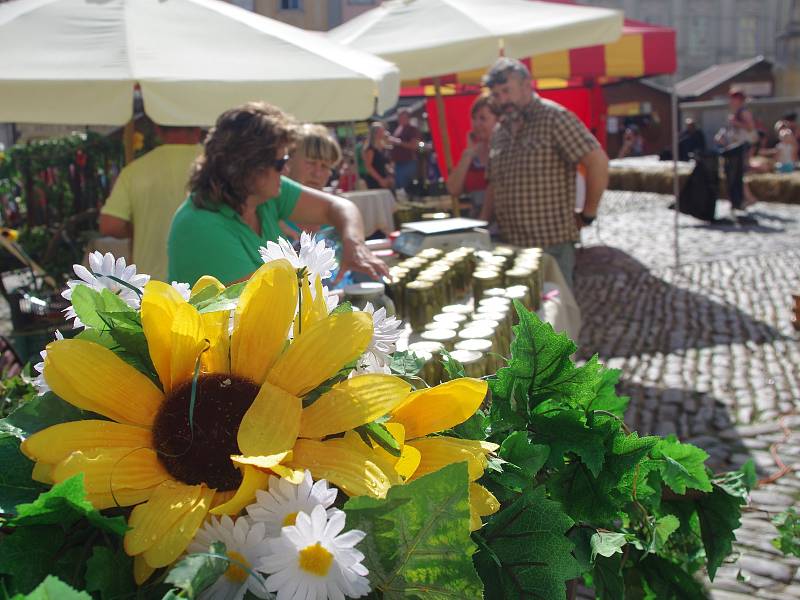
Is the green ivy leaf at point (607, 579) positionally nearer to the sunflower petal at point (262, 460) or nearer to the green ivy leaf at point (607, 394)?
the green ivy leaf at point (607, 394)

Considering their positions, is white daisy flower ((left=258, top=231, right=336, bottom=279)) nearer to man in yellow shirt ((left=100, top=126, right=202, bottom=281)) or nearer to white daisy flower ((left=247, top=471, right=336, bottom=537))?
white daisy flower ((left=247, top=471, right=336, bottom=537))

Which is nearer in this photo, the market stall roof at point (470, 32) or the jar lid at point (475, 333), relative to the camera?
the jar lid at point (475, 333)

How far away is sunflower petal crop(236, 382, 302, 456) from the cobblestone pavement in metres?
1.55

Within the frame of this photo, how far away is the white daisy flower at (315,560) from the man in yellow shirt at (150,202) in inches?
140

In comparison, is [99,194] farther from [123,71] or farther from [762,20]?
[762,20]

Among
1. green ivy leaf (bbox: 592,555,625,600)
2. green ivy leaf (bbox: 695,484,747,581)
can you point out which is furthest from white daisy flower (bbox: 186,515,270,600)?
green ivy leaf (bbox: 695,484,747,581)

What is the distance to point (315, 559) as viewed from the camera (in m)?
0.62

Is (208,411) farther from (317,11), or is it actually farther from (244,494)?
(317,11)

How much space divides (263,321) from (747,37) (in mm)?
60165

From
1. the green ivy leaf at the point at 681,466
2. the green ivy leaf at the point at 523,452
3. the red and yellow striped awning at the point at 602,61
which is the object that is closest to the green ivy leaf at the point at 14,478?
the green ivy leaf at the point at 523,452

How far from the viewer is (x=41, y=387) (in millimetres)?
817

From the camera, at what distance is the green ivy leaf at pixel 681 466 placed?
1.18 m

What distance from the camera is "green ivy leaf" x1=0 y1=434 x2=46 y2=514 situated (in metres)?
0.72

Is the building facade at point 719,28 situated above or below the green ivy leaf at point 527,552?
above
